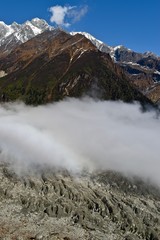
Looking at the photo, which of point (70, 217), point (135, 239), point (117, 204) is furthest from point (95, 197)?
point (135, 239)

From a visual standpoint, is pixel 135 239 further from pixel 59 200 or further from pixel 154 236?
pixel 59 200

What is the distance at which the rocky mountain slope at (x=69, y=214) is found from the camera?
6314 inches

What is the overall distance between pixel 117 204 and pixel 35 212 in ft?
117

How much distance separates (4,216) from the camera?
16688 centimetres

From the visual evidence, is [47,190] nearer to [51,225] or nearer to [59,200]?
[59,200]

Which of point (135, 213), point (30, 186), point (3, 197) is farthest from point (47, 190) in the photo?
point (135, 213)

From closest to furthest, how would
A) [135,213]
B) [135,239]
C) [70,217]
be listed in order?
[135,239] < [70,217] < [135,213]

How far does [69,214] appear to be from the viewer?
578 ft

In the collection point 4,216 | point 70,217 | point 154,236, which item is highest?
point 154,236

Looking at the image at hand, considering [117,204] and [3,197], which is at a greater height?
[117,204]

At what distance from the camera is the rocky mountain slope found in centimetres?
16038

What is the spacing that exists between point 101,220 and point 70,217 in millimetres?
12127

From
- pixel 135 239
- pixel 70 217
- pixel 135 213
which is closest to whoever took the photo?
pixel 135 239

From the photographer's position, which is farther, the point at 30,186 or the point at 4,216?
the point at 30,186
